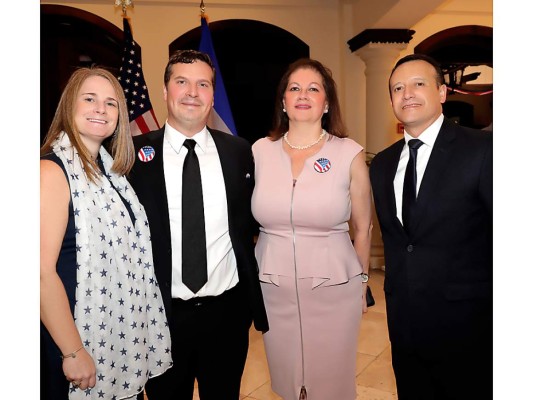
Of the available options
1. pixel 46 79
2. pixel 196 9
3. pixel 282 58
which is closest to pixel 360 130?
pixel 282 58

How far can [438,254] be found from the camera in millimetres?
1867

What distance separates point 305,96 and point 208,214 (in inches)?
31.0

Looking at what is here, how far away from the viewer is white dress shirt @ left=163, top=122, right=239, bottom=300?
1.95 m

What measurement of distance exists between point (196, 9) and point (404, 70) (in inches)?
193

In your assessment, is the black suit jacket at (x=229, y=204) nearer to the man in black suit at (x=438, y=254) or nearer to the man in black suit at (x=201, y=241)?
the man in black suit at (x=201, y=241)

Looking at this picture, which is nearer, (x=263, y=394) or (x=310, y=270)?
(x=310, y=270)

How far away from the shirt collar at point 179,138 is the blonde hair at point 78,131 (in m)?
0.26

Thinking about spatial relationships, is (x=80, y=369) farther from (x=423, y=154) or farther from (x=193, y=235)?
(x=423, y=154)

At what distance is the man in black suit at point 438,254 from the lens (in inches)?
72.1

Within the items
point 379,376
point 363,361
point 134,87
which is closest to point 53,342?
point 379,376

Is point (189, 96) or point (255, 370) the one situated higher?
point (189, 96)

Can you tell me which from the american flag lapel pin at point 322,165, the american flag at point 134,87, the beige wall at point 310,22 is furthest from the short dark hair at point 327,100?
the beige wall at point 310,22

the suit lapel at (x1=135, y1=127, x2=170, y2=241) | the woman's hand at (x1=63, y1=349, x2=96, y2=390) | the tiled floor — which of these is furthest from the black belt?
the tiled floor

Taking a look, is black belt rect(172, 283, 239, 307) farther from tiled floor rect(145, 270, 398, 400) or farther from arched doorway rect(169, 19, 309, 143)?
arched doorway rect(169, 19, 309, 143)
